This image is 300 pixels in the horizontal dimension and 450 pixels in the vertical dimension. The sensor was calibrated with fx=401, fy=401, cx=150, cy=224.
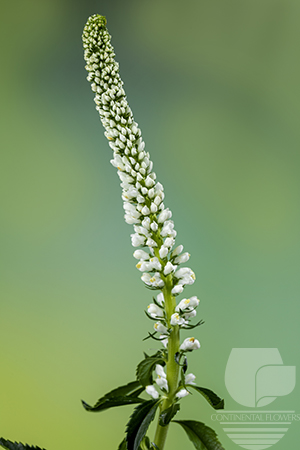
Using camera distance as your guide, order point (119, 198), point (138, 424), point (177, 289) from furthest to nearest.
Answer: point (119, 198) → point (177, 289) → point (138, 424)

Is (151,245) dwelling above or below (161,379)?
above

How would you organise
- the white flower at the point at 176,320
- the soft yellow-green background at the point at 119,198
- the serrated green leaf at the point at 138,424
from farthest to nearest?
the soft yellow-green background at the point at 119,198
the white flower at the point at 176,320
the serrated green leaf at the point at 138,424

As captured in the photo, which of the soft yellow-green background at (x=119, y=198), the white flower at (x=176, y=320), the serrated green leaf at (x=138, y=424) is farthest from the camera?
the soft yellow-green background at (x=119, y=198)

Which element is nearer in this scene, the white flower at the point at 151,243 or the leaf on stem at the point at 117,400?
the leaf on stem at the point at 117,400

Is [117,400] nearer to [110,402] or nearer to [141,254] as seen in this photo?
[110,402]

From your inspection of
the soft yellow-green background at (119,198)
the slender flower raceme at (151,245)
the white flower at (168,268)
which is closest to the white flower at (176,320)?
the slender flower raceme at (151,245)

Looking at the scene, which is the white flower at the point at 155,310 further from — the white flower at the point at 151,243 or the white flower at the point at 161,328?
the white flower at the point at 151,243

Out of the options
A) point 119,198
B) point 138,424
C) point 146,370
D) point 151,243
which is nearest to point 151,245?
point 151,243

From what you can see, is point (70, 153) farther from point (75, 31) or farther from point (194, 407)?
point (194, 407)

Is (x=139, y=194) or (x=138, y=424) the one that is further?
(x=139, y=194)
